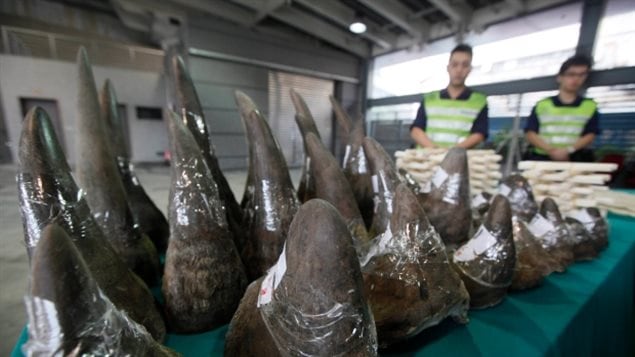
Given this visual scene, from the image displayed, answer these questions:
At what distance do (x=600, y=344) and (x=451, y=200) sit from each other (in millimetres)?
751

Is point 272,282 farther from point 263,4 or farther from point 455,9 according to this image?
point 455,9

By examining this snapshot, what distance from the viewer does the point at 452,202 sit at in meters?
0.86

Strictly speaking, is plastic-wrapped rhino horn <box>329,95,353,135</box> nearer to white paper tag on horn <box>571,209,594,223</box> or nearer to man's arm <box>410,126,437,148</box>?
man's arm <box>410,126,437,148</box>

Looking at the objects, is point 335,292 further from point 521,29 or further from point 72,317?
point 521,29

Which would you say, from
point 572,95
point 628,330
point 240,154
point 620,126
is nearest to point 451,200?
point 628,330

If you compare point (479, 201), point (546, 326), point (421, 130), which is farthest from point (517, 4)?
point (546, 326)

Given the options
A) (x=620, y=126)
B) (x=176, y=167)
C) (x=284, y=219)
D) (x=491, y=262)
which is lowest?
(x=491, y=262)

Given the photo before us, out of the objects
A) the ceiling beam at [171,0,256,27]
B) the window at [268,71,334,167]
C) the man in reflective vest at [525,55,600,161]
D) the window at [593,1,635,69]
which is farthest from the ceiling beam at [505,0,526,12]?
the ceiling beam at [171,0,256,27]

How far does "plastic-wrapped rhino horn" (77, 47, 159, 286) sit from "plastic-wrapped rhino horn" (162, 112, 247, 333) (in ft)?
0.76

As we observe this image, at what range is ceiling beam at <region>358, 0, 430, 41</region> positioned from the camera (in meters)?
4.47

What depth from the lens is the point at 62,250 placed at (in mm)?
303

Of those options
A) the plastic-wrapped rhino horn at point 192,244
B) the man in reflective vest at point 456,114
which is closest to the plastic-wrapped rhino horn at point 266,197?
the plastic-wrapped rhino horn at point 192,244

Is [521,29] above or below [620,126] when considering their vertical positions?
above

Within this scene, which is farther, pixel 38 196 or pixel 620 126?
pixel 620 126
